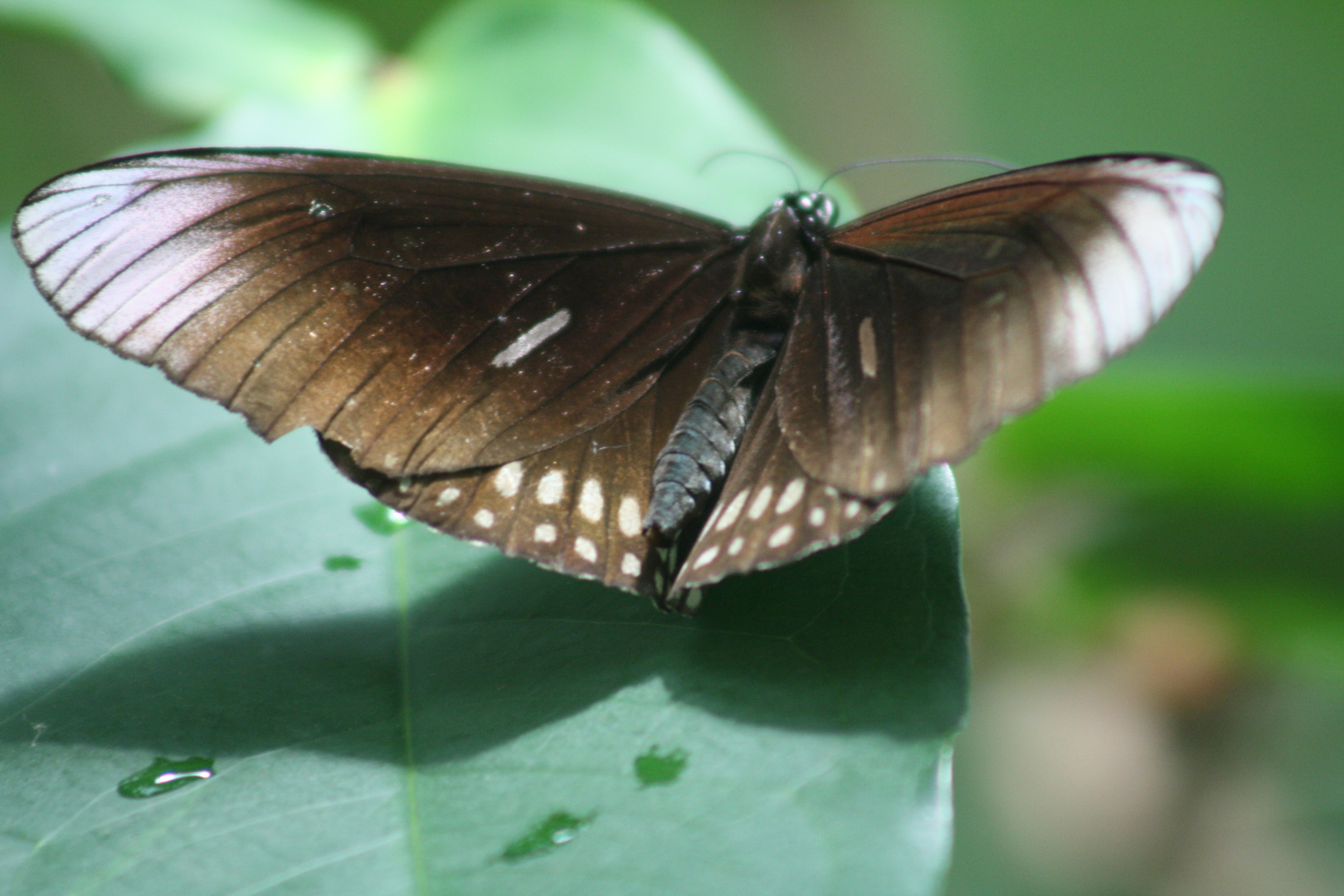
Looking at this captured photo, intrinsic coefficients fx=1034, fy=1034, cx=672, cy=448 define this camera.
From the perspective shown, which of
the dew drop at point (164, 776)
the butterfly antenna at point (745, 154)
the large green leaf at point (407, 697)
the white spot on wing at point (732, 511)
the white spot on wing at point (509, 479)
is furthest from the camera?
the butterfly antenna at point (745, 154)

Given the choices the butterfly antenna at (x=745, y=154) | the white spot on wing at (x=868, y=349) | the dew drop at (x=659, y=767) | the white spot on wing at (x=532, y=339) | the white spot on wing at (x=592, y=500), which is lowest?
the dew drop at (x=659, y=767)

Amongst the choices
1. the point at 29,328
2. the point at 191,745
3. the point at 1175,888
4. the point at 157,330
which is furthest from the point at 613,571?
the point at 1175,888

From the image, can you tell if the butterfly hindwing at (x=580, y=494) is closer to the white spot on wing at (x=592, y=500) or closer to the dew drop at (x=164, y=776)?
the white spot on wing at (x=592, y=500)

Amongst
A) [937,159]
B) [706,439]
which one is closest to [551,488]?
[706,439]

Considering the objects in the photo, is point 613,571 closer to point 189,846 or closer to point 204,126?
point 189,846

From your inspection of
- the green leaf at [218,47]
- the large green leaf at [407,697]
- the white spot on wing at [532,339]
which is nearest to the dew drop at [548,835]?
the large green leaf at [407,697]

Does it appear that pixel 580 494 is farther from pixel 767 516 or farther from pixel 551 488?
pixel 767 516
